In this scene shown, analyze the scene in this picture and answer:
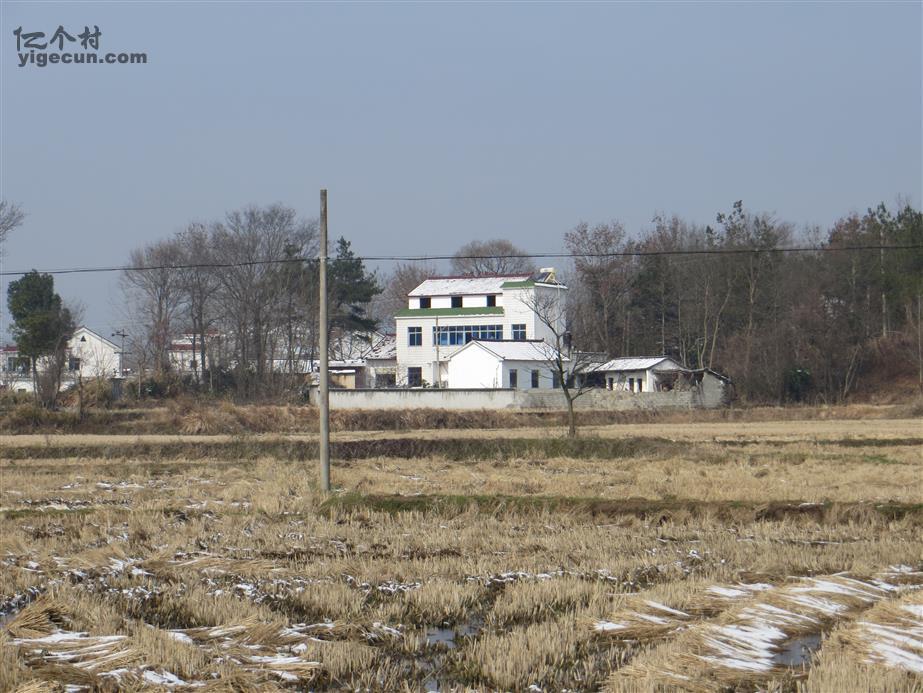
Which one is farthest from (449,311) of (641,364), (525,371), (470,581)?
(470,581)

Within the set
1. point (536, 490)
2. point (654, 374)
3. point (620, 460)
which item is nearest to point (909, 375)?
point (654, 374)

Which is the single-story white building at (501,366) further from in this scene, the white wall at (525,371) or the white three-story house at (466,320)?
the white three-story house at (466,320)

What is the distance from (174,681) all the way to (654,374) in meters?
58.2

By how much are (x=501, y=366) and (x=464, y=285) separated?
14932 millimetres

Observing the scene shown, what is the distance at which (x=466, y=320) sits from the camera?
76.8m

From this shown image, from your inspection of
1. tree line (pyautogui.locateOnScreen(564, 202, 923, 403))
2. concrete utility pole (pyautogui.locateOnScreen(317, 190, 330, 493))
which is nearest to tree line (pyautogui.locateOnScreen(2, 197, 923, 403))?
tree line (pyautogui.locateOnScreen(564, 202, 923, 403))

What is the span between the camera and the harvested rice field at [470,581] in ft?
26.0

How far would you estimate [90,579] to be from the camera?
1178 cm

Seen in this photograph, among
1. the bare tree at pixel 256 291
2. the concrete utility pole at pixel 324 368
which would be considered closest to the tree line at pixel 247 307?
the bare tree at pixel 256 291

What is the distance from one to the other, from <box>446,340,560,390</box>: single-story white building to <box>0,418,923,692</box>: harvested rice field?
40547 millimetres

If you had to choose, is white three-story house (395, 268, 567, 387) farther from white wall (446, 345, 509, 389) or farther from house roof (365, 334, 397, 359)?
white wall (446, 345, 509, 389)

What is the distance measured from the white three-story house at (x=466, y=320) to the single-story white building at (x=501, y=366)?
21.4 ft

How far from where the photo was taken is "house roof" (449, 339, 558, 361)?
66250mm

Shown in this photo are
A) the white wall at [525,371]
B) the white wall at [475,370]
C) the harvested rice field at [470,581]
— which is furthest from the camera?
the white wall at [525,371]
